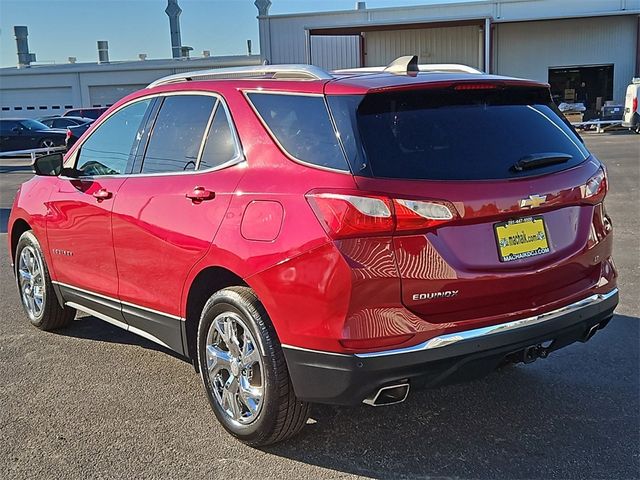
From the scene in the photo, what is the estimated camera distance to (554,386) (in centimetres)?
405

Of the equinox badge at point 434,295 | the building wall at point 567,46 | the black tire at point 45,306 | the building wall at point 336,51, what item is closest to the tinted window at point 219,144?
the equinox badge at point 434,295

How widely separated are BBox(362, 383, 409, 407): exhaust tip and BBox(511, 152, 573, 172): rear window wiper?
3.73ft

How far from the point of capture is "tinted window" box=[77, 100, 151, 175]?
4.31 m

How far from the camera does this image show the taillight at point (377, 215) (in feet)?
9.21

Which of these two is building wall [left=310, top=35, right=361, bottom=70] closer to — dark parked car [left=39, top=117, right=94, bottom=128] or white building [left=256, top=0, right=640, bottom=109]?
white building [left=256, top=0, right=640, bottom=109]

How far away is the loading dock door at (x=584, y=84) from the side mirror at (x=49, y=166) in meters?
31.9

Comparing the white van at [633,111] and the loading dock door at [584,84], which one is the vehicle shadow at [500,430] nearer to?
the white van at [633,111]

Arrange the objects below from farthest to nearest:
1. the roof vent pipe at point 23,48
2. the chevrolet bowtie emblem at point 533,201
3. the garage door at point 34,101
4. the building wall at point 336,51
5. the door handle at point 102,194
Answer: the roof vent pipe at point 23,48 → the garage door at point 34,101 → the building wall at point 336,51 → the door handle at point 102,194 → the chevrolet bowtie emblem at point 533,201

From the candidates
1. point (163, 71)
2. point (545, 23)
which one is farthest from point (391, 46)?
point (163, 71)

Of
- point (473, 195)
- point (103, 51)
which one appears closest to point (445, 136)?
point (473, 195)

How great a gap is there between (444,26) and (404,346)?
1272 inches

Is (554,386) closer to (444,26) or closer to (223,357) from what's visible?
(223,357)

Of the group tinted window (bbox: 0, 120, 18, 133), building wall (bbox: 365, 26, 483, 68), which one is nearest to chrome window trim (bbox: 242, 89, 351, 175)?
tinted window (bbox: 0, 120, 18, 133)

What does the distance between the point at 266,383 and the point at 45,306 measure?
2730 mm
